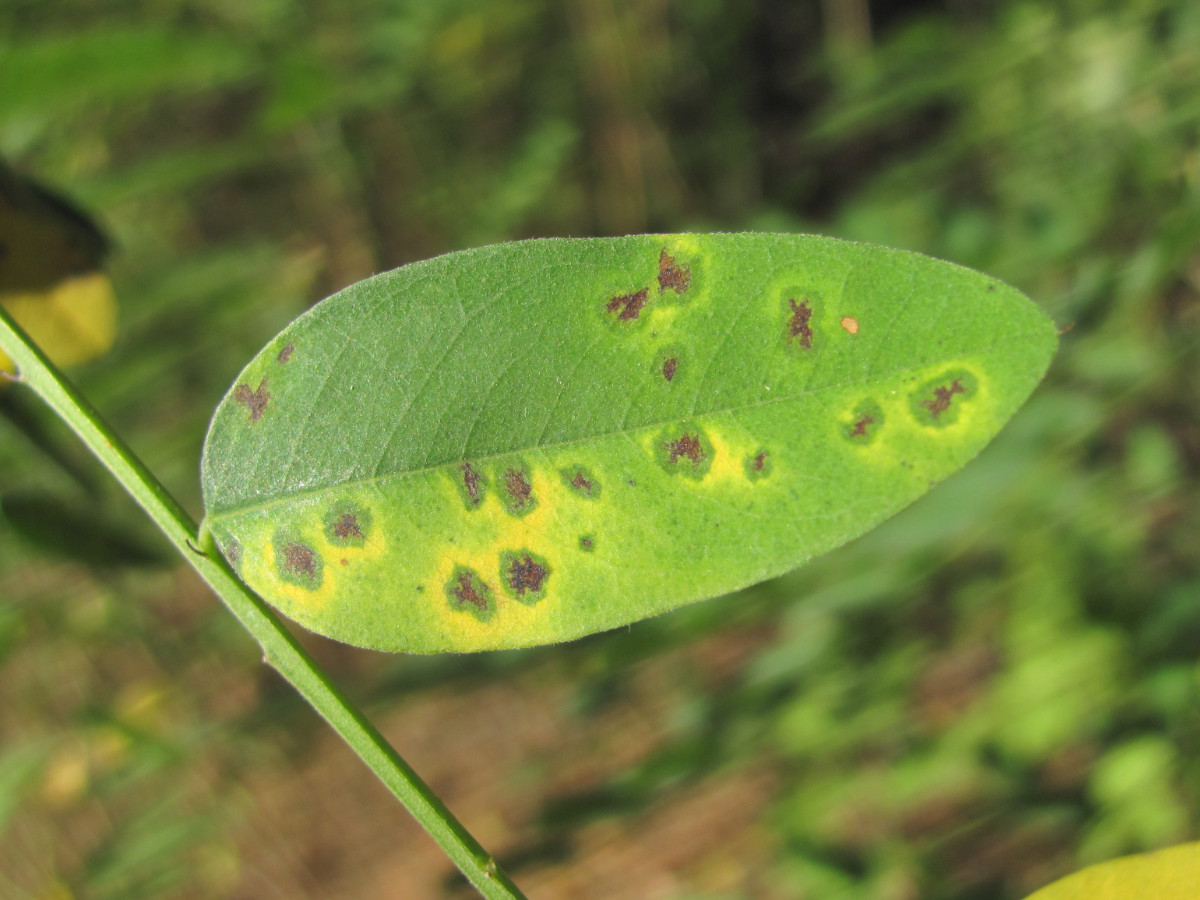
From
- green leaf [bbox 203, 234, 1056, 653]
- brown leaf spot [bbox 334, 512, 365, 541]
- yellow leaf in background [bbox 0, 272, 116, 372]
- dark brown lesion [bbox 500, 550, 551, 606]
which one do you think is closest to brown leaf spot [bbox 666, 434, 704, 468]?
green leaf [bbox 203, 234, 1056, 653]

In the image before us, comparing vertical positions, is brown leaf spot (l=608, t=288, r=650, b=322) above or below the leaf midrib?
above

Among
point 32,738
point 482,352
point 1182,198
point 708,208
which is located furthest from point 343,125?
point 482,352

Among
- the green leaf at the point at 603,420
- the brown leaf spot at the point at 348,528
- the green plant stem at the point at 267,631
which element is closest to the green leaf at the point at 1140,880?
the green leaf at the point at 603,420

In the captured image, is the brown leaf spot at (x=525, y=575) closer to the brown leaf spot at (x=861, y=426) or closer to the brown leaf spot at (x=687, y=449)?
the brown leaf spot at (x=687, y=449)

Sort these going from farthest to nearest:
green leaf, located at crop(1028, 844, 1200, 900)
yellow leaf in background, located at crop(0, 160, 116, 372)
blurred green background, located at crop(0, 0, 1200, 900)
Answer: blurred green background, located at crop(0, 0, 1200, 900) → yellow leaf in background, located at crop(0, 160, 116, 372) → green leaf, located at crop(1028, 844, 1200, 900)

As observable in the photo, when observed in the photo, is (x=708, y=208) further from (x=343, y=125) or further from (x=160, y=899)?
(x=160, y=899)

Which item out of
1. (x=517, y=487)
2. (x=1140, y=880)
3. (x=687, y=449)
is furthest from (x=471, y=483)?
(x=1140, y=880)

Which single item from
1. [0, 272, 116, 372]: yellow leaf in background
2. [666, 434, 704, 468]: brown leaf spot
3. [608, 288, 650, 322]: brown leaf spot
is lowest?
[666, 434, 704, 468]: brown leaf spot

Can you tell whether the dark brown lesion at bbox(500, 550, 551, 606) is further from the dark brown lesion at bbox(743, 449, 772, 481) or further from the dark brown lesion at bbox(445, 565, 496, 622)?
the dark brown lesion at bbox(743, 449, 772, 481)
